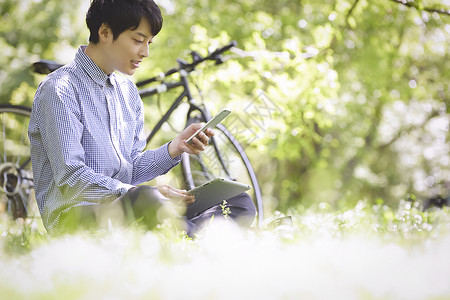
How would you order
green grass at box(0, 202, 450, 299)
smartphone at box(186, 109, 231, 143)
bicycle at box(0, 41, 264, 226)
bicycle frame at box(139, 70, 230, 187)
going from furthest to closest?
bicycle frame at box(139, 70, 230, 187), bicycle at box(0, 41, 264, 226), smartphone at box(186, 109, 231, 143), green grass at box(0, 202, 450, 299)

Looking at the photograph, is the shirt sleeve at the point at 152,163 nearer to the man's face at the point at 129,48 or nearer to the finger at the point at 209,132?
the finger at the point at 209,132

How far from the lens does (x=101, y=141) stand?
6.96 ft

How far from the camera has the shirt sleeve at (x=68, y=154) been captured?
194cm

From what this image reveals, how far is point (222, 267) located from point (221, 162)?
166cm

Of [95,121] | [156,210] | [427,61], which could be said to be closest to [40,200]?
[95,121]

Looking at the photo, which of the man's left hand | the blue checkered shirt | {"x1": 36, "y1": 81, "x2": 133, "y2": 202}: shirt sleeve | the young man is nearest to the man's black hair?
the young man

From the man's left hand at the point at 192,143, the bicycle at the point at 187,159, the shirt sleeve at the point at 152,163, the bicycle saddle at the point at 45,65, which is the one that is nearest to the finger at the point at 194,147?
the man's left hand at the point at 192,143

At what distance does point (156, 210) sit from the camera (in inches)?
74.8

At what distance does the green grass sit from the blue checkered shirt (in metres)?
0.20

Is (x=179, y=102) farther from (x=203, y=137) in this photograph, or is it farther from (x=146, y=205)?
(x=146, y=205)

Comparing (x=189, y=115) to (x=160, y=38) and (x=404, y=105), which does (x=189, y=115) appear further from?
(x=404, y=105)

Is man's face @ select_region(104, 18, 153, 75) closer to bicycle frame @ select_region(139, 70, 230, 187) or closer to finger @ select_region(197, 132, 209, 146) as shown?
finger @ select_region(197, 132, 209, 146)

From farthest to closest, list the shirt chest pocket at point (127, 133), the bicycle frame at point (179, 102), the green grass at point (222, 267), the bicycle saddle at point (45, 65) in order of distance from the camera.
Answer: the bicycle frame at point (179, 102)
the bicycle saddle at point (45, 65)
the shirt chest pocket at point (127, 133)
the green grass at point (222, 267)

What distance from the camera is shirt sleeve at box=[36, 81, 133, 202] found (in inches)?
76.3
